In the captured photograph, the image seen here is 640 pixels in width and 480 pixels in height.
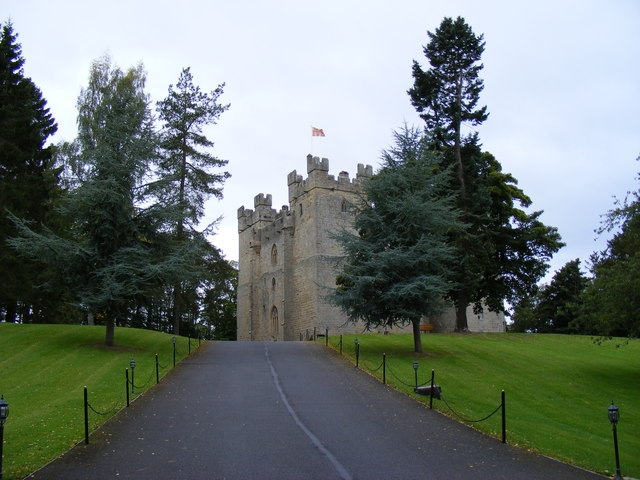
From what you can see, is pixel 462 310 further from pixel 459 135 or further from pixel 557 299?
pixel 557 299

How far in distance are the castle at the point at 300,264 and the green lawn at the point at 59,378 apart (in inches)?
534

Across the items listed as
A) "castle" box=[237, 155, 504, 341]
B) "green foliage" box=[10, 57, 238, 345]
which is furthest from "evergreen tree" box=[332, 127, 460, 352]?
"castle" box=[237, 155, 504, 341]

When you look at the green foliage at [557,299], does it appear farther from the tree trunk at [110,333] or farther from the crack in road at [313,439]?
the crack in road at [313,439]

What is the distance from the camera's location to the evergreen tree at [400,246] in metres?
24.2

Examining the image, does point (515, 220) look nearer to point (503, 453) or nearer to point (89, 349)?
point (89, 349)

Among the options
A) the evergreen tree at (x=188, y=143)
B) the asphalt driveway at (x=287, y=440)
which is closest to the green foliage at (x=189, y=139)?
the evergreen tree at (x=188, y=143)

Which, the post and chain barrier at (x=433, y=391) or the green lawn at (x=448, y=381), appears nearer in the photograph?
the post and chain barrier at (x=433, y=391)

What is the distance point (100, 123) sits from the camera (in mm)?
26781

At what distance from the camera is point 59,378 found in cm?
1897

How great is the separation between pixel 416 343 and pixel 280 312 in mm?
21145

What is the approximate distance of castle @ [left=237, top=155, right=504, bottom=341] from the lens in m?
41.6

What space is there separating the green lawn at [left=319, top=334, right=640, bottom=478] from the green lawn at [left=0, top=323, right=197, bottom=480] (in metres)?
7.64

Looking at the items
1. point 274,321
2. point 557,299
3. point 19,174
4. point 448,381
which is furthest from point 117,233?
point 557,299

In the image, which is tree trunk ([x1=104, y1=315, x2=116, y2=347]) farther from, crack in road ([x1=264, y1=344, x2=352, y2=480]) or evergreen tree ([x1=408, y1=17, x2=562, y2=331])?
evergreen tree ([x1=408, y1=17, x2=562, y2=331])
